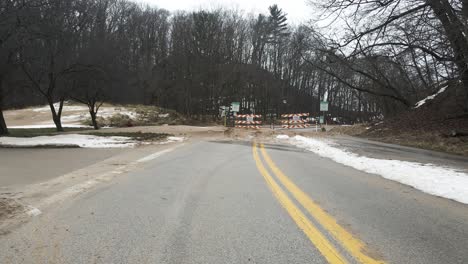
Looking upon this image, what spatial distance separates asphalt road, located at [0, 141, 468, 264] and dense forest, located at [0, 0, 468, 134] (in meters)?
9.67

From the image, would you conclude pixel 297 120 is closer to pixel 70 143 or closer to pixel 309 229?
pixel 70 143

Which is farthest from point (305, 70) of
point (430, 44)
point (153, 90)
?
point (430, 44)

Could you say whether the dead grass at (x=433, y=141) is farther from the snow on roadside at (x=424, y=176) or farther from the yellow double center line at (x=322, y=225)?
the yellow double center line at (x=322, y=225)

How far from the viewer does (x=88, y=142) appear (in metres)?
15.4

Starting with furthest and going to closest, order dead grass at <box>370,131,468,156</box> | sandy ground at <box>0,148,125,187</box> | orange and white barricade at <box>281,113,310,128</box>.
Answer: orange and white barricade at <box>281,113,310,128</box> < dead grass at <box>370,131,468,156</box> < sandy ground at <box>0,148,125,187</box>

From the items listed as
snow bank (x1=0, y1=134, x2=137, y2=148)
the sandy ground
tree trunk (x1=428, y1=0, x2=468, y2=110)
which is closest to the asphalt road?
the sandy ground

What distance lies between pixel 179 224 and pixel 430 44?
1704 cm

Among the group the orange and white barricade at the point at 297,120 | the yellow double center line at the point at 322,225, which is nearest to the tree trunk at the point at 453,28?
the yellow double center line at the point at 322,225

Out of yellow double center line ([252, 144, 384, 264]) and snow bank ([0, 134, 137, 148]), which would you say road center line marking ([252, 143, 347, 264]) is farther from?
snow bank ([0, 134, 137, 148])

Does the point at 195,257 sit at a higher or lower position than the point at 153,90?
lower

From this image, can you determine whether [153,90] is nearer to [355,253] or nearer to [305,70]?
[305,70]

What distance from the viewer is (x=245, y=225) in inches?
173

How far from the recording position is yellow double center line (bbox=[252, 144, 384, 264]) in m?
3.48

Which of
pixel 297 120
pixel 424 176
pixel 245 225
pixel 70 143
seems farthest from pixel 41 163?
pixel 297 120
